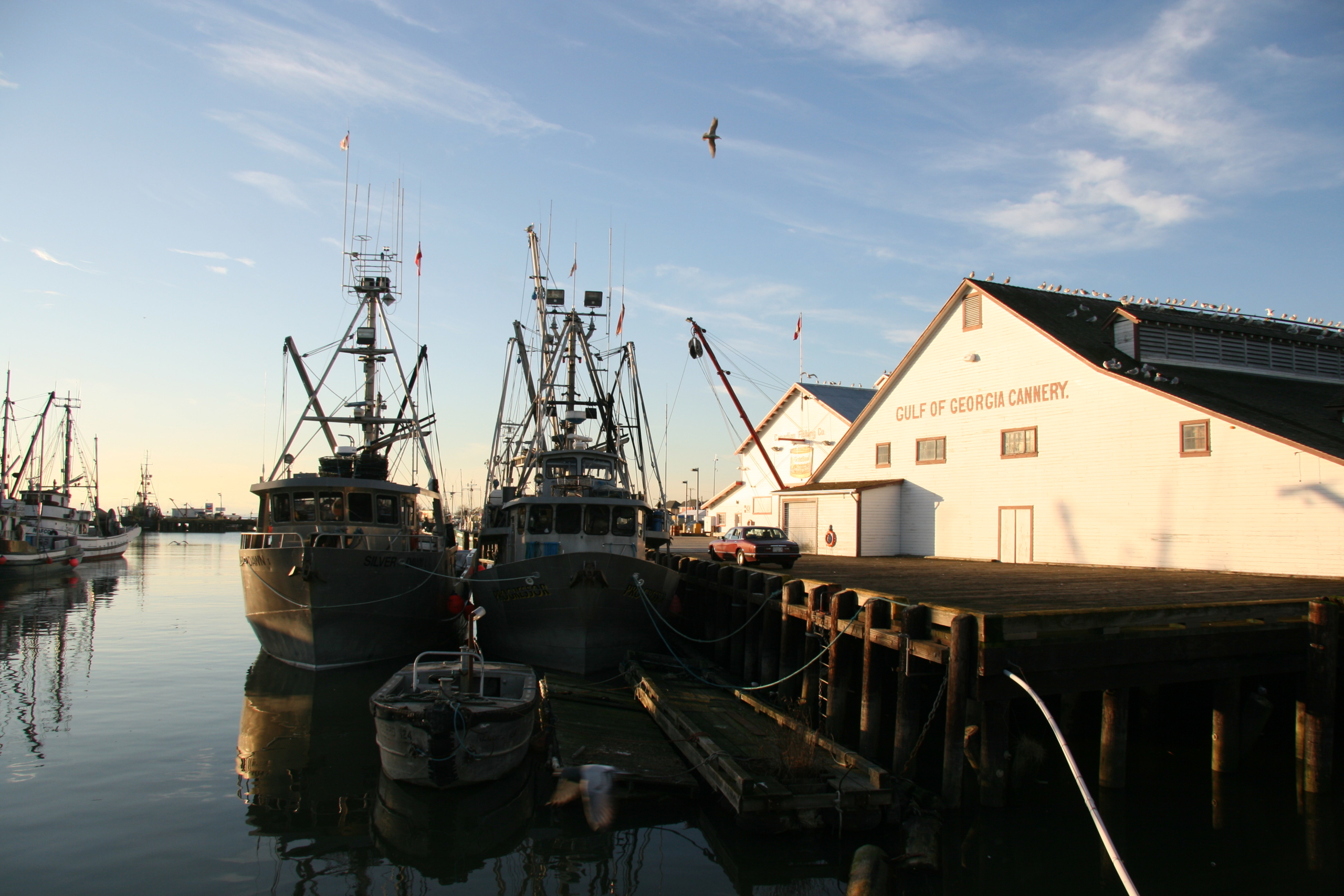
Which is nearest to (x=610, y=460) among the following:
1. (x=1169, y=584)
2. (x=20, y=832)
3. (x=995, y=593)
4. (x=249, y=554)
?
(x=249, y=554)

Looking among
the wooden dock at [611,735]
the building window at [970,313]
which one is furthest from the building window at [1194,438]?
the wooden dock at [611,735]

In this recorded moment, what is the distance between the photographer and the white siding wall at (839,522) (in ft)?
110

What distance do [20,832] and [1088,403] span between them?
1058 inches

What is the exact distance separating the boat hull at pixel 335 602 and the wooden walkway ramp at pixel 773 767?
30.8ft

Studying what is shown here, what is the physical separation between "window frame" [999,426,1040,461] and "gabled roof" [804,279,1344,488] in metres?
2.88

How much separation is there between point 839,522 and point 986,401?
813 cm

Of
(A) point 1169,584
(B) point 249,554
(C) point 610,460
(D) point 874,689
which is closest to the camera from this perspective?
(D) point 874,689

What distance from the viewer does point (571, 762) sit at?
11742 mm

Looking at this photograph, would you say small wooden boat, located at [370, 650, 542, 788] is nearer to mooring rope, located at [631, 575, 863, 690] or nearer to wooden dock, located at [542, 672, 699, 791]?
wooden dock, located at [542, 672, 699, 791]

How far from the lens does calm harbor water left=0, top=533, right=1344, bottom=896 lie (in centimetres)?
950

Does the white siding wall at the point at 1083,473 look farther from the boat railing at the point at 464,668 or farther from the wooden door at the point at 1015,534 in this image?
the boat railing at the point at 464,668

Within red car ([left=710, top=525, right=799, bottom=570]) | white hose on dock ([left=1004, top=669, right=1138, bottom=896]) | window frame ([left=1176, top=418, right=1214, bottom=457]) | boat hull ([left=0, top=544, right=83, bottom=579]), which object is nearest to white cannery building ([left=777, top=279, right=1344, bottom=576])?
window frame ([left=1176, top=418, right=1214, bottom=457])

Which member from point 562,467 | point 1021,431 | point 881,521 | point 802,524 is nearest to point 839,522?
point 881,521

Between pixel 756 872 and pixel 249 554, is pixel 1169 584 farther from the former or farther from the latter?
pixel 249 554
